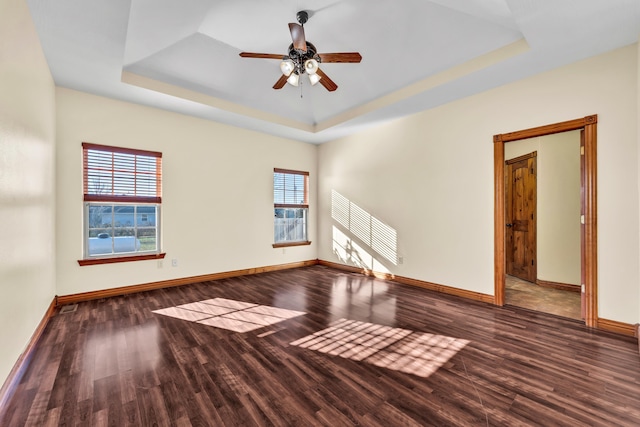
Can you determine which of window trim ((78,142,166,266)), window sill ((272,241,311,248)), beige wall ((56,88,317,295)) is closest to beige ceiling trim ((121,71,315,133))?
beige wall ((56,88,317,295))

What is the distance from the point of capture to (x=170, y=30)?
9.89 ft

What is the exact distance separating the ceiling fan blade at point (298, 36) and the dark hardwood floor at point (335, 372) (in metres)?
2.78

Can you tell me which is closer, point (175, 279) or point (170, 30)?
point (170, 30)

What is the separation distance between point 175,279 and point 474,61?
16.9ft

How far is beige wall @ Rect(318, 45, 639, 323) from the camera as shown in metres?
2.71

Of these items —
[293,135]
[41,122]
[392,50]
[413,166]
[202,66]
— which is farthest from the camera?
[293,135]

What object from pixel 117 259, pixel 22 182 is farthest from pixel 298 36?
pixel 117 259

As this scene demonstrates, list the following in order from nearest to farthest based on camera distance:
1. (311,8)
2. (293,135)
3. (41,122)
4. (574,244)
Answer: (41,122) → (311,8) → (574,244) → (293,135)

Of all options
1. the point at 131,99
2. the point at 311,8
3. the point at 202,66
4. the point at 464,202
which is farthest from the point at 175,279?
the point at 464,202

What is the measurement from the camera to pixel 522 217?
5016 mm

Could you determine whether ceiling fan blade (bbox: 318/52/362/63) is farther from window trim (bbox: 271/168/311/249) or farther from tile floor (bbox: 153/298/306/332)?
window trim (bbox: 271/168/311/249)

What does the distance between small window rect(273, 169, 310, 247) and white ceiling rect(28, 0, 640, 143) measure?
1.72m

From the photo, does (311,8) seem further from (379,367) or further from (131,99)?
(379,367)

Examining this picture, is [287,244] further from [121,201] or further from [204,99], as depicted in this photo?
[204,99]
